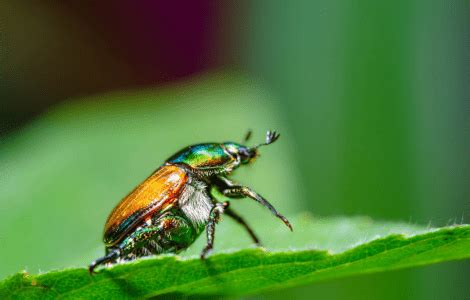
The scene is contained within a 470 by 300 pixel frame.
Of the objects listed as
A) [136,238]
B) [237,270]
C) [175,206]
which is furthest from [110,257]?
[237,270]

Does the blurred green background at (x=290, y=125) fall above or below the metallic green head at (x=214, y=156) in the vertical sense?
above

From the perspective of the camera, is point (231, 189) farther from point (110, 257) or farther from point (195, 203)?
point (110, 257)

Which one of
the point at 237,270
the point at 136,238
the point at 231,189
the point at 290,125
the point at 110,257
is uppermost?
the point at 290,125

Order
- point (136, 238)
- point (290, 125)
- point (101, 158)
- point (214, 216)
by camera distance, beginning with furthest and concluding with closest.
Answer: point (290, 125) → point (101, 158) → point (214, 216) → point (136, 238)

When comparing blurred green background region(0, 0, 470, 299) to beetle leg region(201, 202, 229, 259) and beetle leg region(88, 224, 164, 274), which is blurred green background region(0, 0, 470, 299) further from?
beetle leg region(201, 202, 229, 259)

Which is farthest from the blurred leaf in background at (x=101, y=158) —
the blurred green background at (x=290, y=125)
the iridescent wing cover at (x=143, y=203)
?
the iridescent wing cover at (x=143, y=203)

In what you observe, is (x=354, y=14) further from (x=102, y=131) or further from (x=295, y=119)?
(x=102, y=131)

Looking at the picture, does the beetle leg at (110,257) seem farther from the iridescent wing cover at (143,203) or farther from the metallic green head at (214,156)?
the metallic green head at (214,156)
